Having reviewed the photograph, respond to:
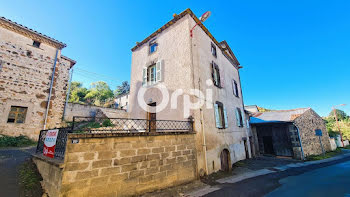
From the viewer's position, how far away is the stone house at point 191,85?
21.6 feet

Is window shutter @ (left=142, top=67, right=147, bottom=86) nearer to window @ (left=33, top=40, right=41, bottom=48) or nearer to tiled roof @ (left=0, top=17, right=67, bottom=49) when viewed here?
tiled roof @ (left=0, top=17, right=67, bottom=49)

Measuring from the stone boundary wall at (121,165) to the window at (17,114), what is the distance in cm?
891

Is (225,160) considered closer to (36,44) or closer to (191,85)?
(191,85)

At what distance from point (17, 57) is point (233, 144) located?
16417mm

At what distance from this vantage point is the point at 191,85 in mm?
6566

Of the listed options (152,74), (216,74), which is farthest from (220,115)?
(152,74)

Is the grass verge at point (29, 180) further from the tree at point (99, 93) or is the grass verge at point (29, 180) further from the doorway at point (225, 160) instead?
the tree at point (99, 93)

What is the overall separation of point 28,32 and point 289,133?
897 inches

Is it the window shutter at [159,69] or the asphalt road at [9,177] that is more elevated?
the window shutter at [159,69]

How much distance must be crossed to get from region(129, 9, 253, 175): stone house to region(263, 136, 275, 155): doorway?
4.81 metres

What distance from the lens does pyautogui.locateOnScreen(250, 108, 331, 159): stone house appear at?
11469 millimetres

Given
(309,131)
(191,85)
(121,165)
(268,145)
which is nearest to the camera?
(121,165)

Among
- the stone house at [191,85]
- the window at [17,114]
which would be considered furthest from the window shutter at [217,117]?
the window at [17,114]

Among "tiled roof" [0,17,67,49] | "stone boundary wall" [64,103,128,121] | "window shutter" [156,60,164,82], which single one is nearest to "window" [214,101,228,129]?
"window shutter" [156,60,164,82]
